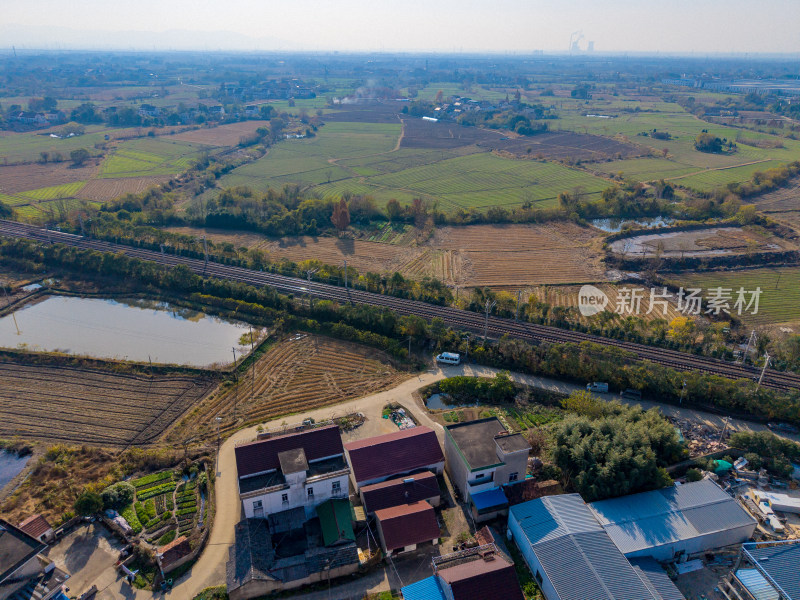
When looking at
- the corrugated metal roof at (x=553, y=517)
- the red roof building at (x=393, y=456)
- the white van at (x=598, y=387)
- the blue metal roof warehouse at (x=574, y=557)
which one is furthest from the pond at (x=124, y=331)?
the white van at (x=598, y=387)

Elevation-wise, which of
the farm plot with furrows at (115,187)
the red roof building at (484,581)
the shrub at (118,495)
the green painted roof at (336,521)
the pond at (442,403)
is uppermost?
the farm plot with furrows at (115,187)

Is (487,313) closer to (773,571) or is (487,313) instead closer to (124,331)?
(773,571)

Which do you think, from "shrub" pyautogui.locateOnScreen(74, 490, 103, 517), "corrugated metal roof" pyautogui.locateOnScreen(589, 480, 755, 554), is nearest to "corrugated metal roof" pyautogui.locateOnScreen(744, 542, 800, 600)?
"corrugated metal roof" pyautogui.locateOnScreen(589, 480, 755, 554)

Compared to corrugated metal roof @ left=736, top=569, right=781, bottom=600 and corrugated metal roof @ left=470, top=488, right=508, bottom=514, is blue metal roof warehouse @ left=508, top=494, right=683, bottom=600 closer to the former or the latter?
corrugated metal roof @ left=470, top=488, right=508, bottom=514

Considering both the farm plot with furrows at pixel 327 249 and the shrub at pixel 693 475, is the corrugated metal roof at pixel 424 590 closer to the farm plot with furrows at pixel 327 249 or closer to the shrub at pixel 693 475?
the shrub at pixel 693 475

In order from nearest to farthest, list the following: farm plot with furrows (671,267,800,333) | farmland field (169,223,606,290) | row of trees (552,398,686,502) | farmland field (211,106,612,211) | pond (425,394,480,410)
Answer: row of trees (552,398,686,502), pond (425,394,480,410), farm plot with furrows (671,267,800,333), farmland field (169,223,606,290), farmland field (211,106,612,211)

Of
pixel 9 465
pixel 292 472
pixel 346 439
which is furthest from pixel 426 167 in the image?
pixel 9 465
